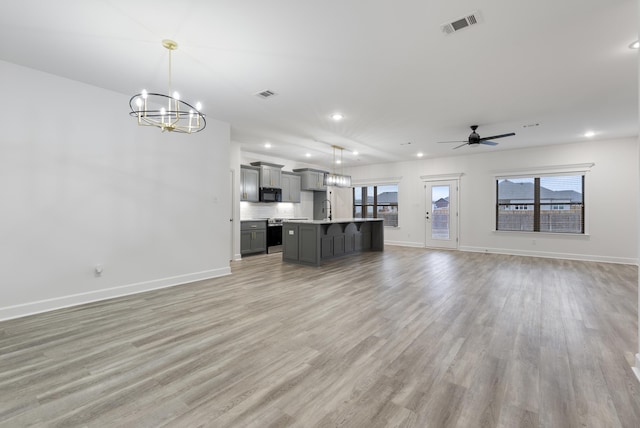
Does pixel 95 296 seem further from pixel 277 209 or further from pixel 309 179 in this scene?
pixel 309 179

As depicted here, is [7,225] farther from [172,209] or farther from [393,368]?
[393,368]

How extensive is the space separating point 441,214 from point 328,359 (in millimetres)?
7691

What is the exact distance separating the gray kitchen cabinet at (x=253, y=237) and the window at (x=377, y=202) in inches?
162

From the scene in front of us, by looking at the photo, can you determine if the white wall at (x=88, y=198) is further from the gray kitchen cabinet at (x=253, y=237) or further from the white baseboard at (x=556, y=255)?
the white baseboard at (x=556, y=255)

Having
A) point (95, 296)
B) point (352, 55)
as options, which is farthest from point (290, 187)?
point (352, 55)

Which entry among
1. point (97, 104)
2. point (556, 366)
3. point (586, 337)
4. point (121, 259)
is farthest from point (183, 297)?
point (586, 337)

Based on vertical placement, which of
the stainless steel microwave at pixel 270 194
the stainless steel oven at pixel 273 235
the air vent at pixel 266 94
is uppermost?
the air vent at pixel 266 94

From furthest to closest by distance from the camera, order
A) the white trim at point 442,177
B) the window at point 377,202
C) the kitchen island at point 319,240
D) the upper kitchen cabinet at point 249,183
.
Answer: the window at point 377,202 → the white trim at point 442,177 → the upper kitchen cabinet at point 249,183 → the kitchen island at point 319,240

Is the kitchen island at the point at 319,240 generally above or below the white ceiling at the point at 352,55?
below

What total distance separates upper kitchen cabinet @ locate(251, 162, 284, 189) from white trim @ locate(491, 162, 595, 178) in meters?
6.11

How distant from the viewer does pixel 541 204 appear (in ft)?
24.6

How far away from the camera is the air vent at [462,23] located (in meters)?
2.44

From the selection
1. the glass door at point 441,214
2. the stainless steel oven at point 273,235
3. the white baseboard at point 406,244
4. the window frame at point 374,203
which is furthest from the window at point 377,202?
the stainless steel oven at point 273,235

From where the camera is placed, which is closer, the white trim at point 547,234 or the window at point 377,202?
the white trim at point 547,234
